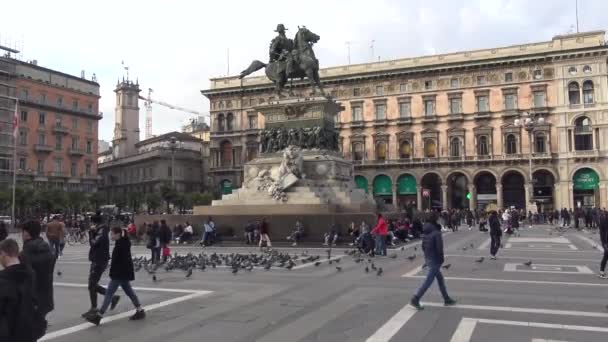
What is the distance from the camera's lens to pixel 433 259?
9.38m

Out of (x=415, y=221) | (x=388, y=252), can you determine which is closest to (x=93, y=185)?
(x=415, y=221)

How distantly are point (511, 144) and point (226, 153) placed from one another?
39138 millimetres

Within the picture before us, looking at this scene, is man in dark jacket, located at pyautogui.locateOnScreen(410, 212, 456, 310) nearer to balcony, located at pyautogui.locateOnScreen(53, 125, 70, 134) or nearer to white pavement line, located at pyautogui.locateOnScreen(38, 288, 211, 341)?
white pavement line, located at pyautogui.locateOnScreen(38, 288, 211, 341)

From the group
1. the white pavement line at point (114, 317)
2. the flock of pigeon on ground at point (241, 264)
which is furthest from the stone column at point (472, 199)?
the white pavement line at point (114, 317)

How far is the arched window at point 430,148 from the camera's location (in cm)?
6838

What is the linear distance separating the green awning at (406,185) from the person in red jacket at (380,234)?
166ft

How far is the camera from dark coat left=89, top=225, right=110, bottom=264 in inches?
367

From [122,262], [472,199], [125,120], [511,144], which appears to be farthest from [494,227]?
[125,120]

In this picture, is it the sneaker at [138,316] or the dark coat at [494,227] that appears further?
the dark coat at [494,227]

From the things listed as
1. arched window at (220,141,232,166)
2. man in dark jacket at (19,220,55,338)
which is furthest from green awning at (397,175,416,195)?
man in dark jacket at (19,220,55,338)

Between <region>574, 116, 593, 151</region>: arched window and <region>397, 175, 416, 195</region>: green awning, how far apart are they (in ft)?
61.4

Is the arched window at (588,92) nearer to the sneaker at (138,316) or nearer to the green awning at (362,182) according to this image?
the green awning at (362,182)

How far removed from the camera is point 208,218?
23953 mm

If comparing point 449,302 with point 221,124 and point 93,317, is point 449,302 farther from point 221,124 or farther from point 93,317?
point 221,124
